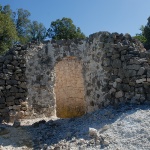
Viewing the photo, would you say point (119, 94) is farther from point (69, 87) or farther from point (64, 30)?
point (64, 30)

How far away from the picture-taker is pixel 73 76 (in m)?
13.4

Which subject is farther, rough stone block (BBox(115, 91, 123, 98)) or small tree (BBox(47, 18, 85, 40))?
small tree (BBox(47, 18, 85, 40))

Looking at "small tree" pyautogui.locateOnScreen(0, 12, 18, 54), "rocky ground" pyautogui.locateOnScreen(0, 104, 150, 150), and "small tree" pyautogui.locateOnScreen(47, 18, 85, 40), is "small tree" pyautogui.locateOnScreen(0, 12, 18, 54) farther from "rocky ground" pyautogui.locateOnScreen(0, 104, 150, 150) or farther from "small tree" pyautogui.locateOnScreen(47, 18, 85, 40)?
"rocky ground" pyautogui.locateOnScreen(0, 104, 150, 150)

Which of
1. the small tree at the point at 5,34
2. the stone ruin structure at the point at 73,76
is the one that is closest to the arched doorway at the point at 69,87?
the stone ruin structure at the point at 73,76

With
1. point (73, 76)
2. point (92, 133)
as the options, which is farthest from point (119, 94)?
point (73, 76)

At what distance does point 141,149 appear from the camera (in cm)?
477

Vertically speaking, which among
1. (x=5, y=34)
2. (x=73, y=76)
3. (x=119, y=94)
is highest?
(x=5, y=34)

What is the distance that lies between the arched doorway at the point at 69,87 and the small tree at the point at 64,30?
54.8 feet

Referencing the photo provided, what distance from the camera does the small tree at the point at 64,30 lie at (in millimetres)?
30156

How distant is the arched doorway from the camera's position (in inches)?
520

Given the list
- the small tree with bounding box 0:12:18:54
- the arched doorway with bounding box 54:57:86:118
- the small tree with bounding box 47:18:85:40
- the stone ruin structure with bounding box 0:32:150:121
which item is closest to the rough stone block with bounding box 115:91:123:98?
the stone ruin structure with bounding box 0:32:150:121

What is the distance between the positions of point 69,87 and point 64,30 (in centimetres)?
1772

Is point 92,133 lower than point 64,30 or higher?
lower

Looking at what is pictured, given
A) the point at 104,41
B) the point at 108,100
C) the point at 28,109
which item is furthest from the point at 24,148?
the point at 28,109
